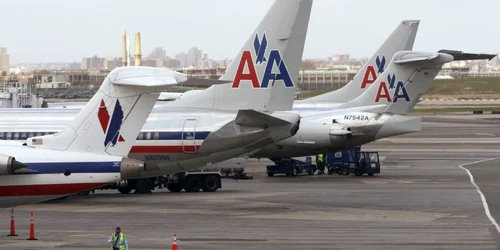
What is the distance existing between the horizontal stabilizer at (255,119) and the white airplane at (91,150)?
11.0m

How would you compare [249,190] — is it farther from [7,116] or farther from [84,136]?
[84,136]

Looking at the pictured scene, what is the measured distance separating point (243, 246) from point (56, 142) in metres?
7.11

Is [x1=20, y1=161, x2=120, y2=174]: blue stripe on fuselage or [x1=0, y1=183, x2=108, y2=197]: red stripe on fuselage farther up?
[x1=20, y1=161, x2=120, y2=174]: blue stripe on fuselage

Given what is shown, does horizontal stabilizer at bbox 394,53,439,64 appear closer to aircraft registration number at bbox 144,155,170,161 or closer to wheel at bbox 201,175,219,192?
wheel at bbox 201,175,219,192

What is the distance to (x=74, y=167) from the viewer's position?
3391 centimetres

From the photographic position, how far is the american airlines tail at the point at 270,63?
46.7 meters

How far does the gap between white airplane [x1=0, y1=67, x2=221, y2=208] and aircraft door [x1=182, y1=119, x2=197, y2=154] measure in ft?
40.7

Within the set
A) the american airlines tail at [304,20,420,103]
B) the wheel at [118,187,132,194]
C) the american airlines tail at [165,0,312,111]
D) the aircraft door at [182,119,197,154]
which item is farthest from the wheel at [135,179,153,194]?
the american airlines tail at [304,20,420,103]

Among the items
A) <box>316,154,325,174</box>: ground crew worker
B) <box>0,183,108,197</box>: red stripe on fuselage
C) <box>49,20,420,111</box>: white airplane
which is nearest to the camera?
<box>0,183,108,197</box>: red stripe on fuselage

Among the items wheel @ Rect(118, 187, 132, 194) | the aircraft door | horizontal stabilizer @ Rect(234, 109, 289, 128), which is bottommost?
wheel @ Rect(118, 187, 132, 194)

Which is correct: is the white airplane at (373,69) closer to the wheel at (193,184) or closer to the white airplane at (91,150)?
the wheel at (193,184)

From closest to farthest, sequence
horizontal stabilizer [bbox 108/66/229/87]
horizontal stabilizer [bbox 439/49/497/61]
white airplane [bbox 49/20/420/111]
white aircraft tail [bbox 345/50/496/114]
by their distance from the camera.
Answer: horizontal stabilizer [bbox 108/66/229/87] < horizontal stabilizer [bbox 439/49/497/61] < white aircraft tail [bbox 345/50/496/114] < white airplane [bbox 49/20/420/111]

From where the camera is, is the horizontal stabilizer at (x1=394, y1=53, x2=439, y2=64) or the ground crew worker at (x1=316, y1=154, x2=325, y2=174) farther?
the ground crew worker at (x1=316, y1=154, x2=325, y2=174)

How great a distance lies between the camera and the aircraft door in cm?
4700
